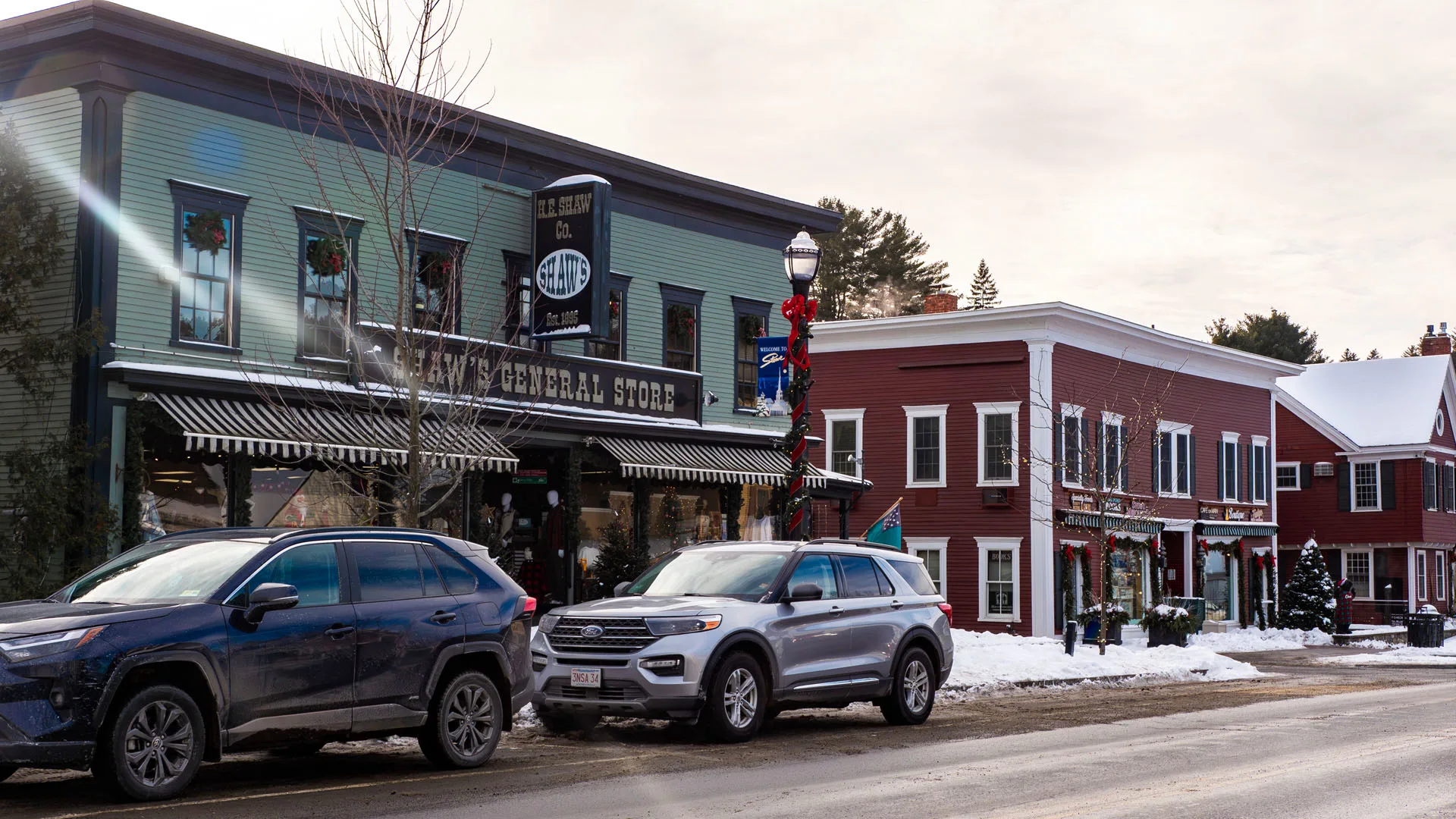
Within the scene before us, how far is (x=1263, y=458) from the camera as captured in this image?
48.2 metres

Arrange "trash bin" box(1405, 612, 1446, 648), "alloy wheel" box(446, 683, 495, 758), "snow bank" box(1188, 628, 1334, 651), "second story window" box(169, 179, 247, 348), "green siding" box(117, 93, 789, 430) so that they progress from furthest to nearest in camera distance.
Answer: "trash bin" box(1405, 612, 1446, 648) < "snow bank" box(1188, 628, 1334, 651) < "second story window" box(169, 179, 247, 348) < "green siding" box(117, 93, 789, 430) < "alloy wheel" box(446, 683, 495, 758)

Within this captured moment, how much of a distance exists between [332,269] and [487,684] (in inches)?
460

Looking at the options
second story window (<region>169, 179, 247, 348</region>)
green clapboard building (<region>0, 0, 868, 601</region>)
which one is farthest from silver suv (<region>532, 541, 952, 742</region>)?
second story window (<region>169, 179, 247, 348</region>)

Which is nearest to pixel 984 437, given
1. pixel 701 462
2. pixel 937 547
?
pixel 937 547

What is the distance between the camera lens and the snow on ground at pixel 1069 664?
2162 centimetres

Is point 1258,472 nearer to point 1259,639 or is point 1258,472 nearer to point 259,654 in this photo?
point 1259,639

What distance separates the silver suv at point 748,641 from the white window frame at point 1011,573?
2112 centimetres

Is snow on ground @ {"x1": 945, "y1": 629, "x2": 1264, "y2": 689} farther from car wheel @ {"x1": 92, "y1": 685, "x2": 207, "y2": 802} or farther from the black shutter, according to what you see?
car wheel @ {"x1": 92, "y1": 685, "x2": 207, "y2": 802}

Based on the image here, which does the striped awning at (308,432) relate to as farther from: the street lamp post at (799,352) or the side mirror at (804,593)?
the side mirror at (804,593)

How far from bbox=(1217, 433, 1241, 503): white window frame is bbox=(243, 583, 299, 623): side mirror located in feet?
129

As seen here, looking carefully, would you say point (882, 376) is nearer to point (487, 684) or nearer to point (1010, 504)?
point (1010, 504)

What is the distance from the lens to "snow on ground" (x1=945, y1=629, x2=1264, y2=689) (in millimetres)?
21625

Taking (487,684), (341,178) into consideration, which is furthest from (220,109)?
(487,684)

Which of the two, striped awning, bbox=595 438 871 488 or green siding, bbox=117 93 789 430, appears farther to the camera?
striped awning, bbox=595 438 871 488
